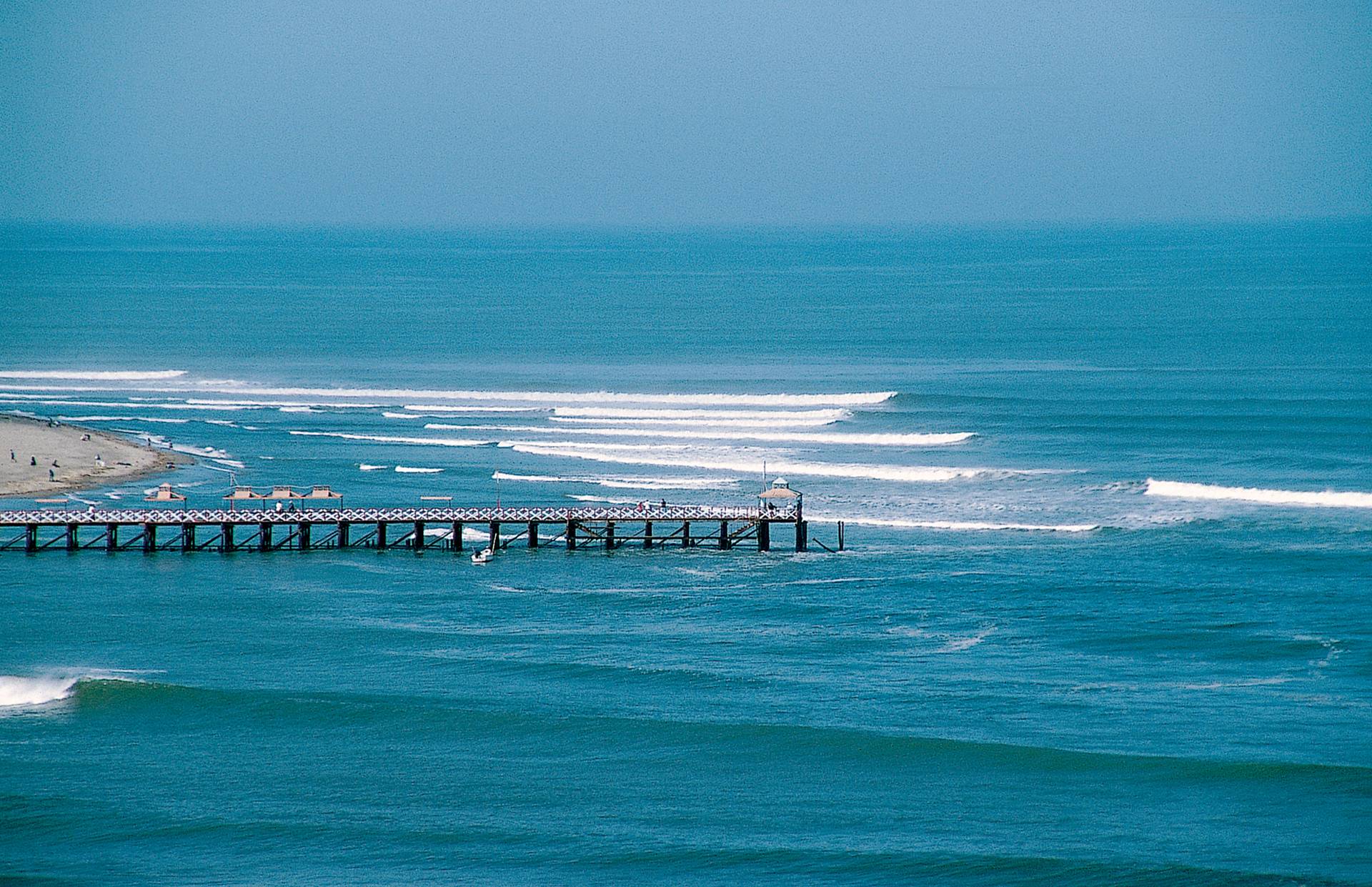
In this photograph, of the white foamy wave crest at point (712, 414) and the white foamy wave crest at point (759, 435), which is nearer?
the white foamy wave crest at point (759, 435)

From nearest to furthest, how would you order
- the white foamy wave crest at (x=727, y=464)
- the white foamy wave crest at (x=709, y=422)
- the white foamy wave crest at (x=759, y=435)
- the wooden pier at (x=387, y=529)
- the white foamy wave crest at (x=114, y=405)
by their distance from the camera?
the wooden pier at (x=387, y=529) < the white foamy wave crest at (x=727, y=464) < the white foamy wave crest at (x=759, y=435) < the white foamy wave crest at (x=709, y=422) < the white foamy wave crest at (x=114, y=405)

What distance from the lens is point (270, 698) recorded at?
45.2 meters

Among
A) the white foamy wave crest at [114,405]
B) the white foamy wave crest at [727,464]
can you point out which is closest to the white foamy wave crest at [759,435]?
the white foamy wave crest at [727,464]

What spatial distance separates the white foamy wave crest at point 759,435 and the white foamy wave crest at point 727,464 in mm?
3482

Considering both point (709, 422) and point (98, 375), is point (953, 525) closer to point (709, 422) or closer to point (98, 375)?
point (709, 422)

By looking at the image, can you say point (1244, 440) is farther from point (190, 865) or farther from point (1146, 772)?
point (190, 865)

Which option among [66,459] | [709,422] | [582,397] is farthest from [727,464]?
[66,459]

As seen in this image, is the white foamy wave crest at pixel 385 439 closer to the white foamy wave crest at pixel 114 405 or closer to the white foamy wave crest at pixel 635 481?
the white foamy wave crest at pixel 635 481

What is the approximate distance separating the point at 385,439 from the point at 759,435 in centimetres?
1889

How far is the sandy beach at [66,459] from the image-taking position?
236 feet

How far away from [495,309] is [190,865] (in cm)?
13755

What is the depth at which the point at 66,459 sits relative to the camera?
77375 mm

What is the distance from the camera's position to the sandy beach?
7181 cm

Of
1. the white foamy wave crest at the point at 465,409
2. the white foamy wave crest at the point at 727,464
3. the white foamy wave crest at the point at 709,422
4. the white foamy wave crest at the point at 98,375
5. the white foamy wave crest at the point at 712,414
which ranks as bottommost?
the white foamy wave crest at the point at 727,464
